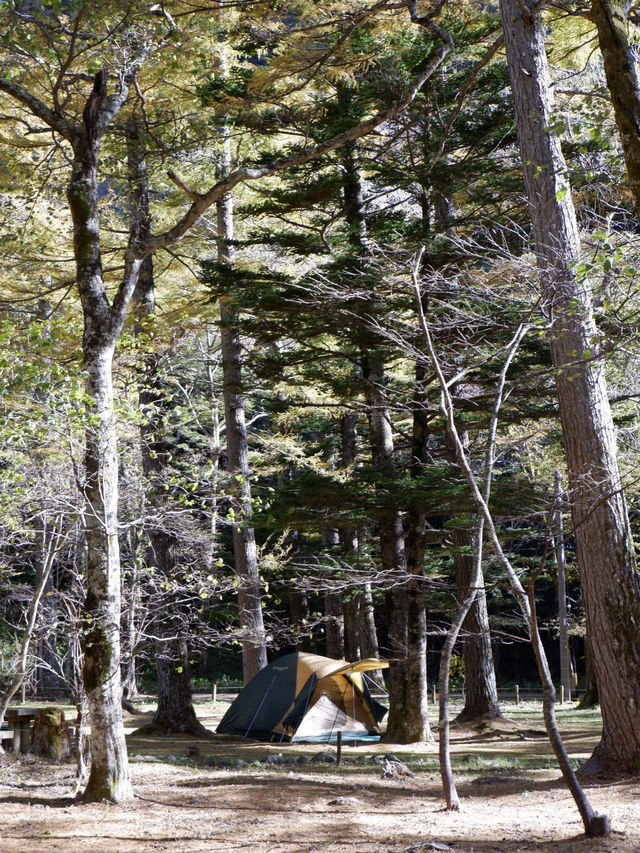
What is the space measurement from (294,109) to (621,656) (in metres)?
7.77

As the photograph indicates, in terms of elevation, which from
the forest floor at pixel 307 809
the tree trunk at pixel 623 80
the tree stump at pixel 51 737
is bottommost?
the forest floor at pixel 307 809

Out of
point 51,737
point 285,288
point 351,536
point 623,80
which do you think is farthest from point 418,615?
point 623,80

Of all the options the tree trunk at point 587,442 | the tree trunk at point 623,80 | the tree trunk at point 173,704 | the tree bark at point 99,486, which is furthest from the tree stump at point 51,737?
the tree trunk at point 623,80

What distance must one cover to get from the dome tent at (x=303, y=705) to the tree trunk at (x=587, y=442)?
6378 millimetres

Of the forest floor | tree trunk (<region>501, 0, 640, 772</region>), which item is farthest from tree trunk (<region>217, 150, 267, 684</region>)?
tree trunk (<region>501, 0, 640, 772</region>)

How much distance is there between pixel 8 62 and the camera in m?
7.35

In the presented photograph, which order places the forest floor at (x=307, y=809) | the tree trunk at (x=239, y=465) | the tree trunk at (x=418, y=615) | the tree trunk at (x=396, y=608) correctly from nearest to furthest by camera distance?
the forest floor at (x=307, y=809), the tree trunk at (x=396, y=608), the tree trunk at (x=418, y=615), the tree trunk at (x=239, y=465)

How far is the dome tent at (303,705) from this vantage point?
12.9 metres

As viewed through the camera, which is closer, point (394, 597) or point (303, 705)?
point (394, 597)

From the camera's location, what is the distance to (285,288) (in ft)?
36.3

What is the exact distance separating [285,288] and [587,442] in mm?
5229

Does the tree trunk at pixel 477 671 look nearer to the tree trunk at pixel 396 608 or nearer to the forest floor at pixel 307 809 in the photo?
the tree trunk at pixel 396 608

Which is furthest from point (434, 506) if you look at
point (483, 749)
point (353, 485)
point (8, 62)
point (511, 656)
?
point (511, 656)

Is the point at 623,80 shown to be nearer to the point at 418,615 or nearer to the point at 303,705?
the point at 418,615
